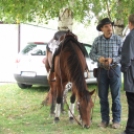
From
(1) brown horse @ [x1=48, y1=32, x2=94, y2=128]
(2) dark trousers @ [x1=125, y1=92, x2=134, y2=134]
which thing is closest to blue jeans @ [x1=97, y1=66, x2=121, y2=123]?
(1) brown horse @ [x1=48, y1=32, x2=94, y2=128]

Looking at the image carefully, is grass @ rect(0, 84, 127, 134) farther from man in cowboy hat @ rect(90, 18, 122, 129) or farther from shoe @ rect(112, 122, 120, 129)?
man in cowboy hat @ rect(90, 18, 122, 129)

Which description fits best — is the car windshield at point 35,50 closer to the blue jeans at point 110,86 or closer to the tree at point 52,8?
the tree at point 52,8

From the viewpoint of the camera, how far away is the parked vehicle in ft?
29.1

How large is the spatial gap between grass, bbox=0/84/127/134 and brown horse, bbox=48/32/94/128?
279 millimetres

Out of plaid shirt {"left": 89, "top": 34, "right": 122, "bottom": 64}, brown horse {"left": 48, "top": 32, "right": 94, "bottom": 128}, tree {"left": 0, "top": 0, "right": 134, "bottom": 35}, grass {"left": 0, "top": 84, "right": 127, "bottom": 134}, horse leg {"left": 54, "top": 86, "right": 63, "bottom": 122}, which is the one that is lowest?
grass {"left": 0, "top": 84, "right": 127, "bottom": 134}

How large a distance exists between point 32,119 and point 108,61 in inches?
82.8

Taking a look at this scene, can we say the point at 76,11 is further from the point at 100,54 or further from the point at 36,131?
the point at 36,131

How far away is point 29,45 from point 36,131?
197 inches

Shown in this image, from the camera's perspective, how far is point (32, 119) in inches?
231

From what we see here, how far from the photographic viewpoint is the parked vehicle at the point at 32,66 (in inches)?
350

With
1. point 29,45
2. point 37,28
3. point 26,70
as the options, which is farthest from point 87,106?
point 37,28

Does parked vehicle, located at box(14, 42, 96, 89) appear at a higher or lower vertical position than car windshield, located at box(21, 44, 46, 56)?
lower

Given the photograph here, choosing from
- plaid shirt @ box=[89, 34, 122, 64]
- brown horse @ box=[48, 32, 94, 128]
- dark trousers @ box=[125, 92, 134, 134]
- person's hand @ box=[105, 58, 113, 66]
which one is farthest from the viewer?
plaid shirt @ box=[89, 34, 122, 64]

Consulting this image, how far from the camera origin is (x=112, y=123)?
205 inches
